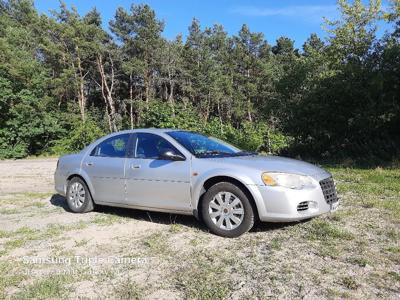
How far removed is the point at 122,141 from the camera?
23.5 ft

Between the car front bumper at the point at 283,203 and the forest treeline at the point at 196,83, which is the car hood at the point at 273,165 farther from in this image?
the forest treeline at the point at 196,83

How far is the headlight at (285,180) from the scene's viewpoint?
5457 mm

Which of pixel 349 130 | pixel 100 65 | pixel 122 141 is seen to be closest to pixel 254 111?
pixel 100 65

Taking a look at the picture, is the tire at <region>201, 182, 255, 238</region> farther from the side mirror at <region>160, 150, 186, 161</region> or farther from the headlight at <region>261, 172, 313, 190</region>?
the side mirror at <region>160, 150, 186, 161</region>

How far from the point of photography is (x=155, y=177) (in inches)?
249

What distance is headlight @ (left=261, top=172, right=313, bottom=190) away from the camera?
17.9 ft

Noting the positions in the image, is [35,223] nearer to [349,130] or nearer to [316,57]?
[349,130]

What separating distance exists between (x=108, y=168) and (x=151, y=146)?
34.9 inches

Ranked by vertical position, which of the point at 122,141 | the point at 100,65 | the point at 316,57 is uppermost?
the point at 100,65

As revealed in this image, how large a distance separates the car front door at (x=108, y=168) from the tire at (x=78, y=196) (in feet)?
0.76

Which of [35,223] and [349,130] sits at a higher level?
[349,130]

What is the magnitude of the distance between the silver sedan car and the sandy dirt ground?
300 millimetres

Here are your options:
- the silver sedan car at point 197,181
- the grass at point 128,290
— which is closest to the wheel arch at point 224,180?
the silver sedan car at point 197,181

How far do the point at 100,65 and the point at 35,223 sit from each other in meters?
41.7
